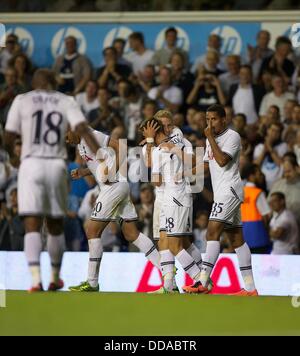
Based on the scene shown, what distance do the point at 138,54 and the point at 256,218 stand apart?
4908mm

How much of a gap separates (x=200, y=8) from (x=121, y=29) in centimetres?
158

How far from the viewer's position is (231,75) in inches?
792

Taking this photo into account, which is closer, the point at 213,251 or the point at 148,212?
the point at 213,251

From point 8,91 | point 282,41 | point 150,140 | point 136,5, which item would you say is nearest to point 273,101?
point 282,41

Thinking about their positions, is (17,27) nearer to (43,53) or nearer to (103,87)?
(43,53)

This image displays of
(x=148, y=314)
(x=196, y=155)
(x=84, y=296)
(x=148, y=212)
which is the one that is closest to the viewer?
(x=148, y=314)

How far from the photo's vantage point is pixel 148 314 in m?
11.7

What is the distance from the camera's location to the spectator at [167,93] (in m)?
19.9

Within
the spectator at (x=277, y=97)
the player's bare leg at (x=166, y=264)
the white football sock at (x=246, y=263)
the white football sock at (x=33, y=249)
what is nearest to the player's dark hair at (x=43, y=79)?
the white football sock at (x=33, y=249)

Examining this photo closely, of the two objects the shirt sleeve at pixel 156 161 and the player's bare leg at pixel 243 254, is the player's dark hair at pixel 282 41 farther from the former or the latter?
the player's bare leg at pixel 243 254

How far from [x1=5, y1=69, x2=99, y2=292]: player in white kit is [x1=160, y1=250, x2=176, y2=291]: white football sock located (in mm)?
2737

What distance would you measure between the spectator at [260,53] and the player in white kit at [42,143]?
29.8 ft

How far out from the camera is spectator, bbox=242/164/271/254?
17.5 meters

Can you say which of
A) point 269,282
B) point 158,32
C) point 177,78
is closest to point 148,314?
point 269,282
